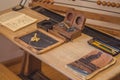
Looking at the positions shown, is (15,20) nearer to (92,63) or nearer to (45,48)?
(45,48)

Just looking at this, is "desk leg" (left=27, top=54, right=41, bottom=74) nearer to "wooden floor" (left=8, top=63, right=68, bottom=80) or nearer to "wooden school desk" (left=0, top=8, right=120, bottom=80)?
"wooden floor" (left=8, top=63, right=68, bottom=80)

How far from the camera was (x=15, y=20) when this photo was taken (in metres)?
1.84

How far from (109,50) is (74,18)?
327mm

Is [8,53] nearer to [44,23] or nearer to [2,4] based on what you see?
[2,4]

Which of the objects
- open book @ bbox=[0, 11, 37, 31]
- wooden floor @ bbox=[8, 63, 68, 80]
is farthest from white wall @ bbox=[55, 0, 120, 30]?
wooden floor @ bbox=[8, 63, 68, 80]

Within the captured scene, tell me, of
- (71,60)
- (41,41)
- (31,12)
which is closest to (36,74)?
(31,12)

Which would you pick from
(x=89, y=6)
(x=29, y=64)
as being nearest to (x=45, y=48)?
(x=29, y=64)

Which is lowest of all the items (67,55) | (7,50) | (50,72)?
(50,72)

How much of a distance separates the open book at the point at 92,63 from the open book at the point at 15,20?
572 mm

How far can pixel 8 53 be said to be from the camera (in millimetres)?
2736

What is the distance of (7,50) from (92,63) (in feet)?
5.04

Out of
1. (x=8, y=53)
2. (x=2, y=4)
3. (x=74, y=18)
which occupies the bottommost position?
(x=8, y=53)

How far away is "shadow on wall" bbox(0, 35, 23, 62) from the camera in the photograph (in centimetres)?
264

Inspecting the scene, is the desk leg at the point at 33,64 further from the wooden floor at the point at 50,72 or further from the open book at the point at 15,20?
the open book at the point at 15,20
